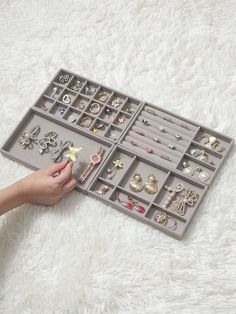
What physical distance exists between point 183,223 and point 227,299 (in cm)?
21

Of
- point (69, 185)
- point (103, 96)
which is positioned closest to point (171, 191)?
point (69, 185)

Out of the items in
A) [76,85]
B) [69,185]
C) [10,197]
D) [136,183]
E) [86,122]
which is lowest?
[10,197]

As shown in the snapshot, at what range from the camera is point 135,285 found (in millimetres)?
1105

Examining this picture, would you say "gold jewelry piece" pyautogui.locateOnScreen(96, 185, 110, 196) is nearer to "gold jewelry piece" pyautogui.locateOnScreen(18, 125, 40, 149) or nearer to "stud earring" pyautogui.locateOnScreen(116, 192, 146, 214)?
"stud earring" pyautogui.locateOnScreen(116, 192, 146, 214)

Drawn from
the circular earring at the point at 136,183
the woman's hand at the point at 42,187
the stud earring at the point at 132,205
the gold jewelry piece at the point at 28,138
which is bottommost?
the woman's hand at the point at 42,187

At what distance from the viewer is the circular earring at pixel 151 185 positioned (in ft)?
3.94

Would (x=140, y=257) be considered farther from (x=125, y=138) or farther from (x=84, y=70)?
(x=84, y=70)


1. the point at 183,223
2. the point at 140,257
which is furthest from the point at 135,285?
the point at 183,223

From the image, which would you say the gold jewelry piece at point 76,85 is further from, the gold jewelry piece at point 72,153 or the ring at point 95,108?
the gold jewelry piece at point 72,153

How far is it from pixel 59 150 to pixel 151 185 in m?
0.28

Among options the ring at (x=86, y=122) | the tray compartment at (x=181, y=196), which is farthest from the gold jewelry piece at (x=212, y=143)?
the ring at (x=86, y=122)

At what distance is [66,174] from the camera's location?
1169 mm

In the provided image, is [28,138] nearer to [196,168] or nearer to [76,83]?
[76,83]

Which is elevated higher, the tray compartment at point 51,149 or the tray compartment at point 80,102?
the tray compartment at point 80,102
